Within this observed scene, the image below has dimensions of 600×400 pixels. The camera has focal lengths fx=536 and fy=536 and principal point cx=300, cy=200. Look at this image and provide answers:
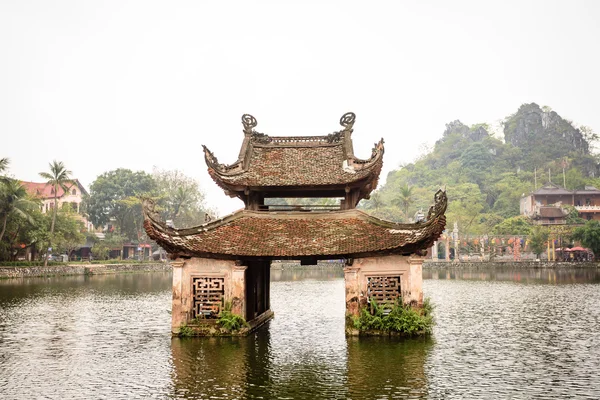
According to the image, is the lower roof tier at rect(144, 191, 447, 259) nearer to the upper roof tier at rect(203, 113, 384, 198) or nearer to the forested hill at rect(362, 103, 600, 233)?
the upper roof tier at rect(203, 113, 384, 198)

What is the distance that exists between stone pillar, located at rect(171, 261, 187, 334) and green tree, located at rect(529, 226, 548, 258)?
7323 cm

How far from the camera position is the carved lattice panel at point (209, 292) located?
70.3 feet

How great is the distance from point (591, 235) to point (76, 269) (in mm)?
68313

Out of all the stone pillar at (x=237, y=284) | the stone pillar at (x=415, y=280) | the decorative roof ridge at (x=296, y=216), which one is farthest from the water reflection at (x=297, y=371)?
the decorative roof ridge at (x=296, y=216)

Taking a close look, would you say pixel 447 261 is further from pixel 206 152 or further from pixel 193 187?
pixel 206 152

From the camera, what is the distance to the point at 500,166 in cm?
14800

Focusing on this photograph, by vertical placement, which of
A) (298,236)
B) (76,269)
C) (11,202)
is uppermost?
(11,202)

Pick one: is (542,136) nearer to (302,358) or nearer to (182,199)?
(182,199)

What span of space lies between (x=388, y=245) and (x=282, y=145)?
8.76m

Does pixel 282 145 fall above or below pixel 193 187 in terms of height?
below

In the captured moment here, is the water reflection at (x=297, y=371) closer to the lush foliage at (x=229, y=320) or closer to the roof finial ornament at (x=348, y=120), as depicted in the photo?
the lush foliage at (x=229, y=320)

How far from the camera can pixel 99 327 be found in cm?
2647

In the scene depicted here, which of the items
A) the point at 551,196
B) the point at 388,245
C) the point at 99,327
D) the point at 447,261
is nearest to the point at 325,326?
the point at 388,245

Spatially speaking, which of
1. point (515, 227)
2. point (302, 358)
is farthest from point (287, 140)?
point (515, 227)
